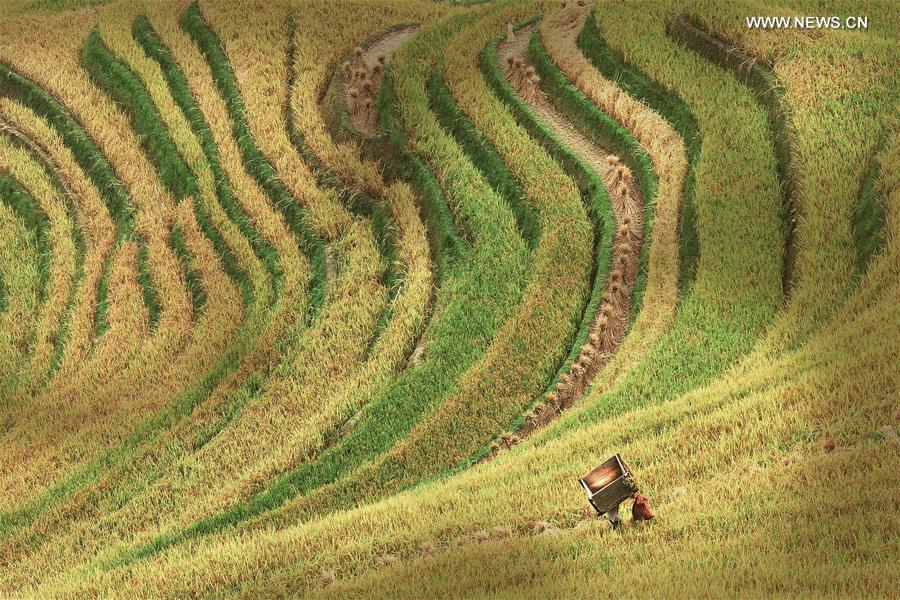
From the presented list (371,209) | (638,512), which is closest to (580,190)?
(371,209)

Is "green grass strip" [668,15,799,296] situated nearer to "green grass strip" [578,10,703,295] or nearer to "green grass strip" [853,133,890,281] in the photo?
"green grass strip" [853,133,890,281]

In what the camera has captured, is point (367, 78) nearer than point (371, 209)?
No

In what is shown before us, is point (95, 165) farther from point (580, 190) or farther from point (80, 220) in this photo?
point (580, 190)

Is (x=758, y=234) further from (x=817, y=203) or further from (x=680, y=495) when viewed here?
(x=680, y=495)

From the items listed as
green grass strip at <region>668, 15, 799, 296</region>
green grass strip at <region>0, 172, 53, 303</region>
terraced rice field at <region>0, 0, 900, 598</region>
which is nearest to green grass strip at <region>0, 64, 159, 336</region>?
terraced rice field at <region>0, 0, 900, 598</region>

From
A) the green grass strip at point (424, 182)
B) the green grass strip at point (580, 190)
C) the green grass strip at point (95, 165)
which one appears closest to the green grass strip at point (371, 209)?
the green grass strip at point (424, 182)

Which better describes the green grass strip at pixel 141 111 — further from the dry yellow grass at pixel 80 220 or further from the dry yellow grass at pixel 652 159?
the dry yellow grass at pixel 652 159
